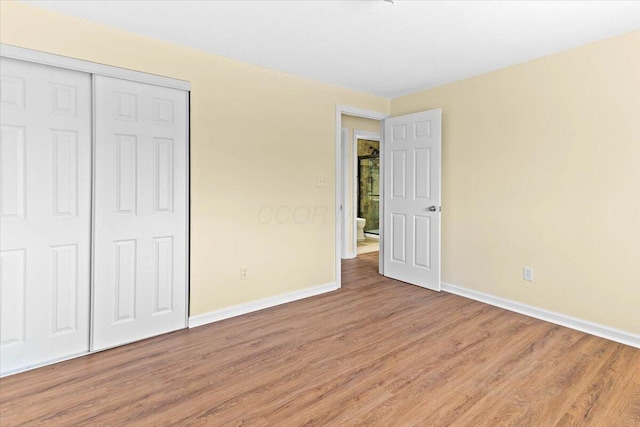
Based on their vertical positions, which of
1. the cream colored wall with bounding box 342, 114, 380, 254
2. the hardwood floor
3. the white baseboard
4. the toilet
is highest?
the cream colored wall with bounding box 342, 114, 380, 254

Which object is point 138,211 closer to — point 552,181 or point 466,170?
point 466,170

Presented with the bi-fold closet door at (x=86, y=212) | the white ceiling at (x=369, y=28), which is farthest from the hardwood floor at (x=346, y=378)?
the white ceiling at (x=369, y=28)

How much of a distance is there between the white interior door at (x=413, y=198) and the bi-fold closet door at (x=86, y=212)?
2.55 metres

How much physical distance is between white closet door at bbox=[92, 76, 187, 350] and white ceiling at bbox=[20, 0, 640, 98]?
0.51 m

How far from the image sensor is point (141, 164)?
2.63m

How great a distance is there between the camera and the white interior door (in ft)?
12.7

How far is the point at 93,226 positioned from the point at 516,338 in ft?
11.0

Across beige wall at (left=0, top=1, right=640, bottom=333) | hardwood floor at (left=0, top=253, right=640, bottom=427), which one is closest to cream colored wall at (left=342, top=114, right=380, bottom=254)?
beige wall at (left=0, top=1, right=640, bottom=333)

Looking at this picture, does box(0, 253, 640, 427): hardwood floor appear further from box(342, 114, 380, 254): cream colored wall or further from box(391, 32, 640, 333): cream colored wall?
box(342, 114, 380, 254): cream colored wall

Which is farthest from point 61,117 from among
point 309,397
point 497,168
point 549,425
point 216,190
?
point 497,168

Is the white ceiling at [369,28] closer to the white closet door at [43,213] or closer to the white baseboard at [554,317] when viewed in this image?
the white closet door at [43,213]

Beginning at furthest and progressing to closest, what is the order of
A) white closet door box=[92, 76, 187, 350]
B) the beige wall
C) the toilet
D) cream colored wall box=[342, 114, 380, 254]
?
1. the toilet
2. cream colored wall box=[342, 114, 380, 254]
3. the beige wall
4. white closet door box=[92, 76, 187, 350]

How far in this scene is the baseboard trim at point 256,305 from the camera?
9.77 feet

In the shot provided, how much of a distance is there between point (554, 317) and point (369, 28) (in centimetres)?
294
